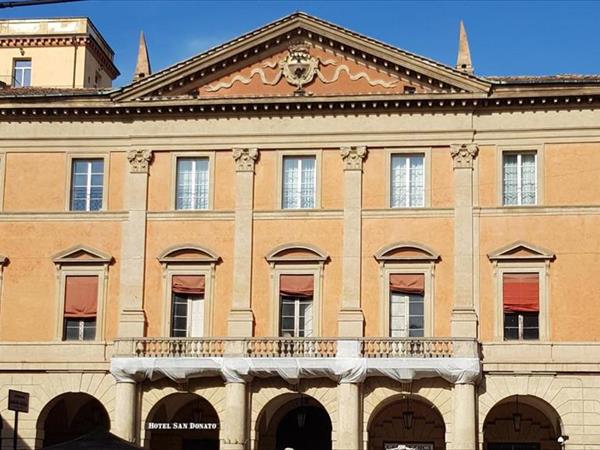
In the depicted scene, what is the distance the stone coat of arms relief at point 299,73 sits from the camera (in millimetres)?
42125

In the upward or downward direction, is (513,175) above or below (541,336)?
above

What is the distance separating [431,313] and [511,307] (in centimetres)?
251

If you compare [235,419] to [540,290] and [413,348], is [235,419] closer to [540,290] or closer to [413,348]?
[413,348]

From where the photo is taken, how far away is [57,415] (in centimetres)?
4362

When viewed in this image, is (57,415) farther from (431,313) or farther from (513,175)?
(513,175)

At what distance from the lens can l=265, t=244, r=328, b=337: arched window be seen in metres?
41.0

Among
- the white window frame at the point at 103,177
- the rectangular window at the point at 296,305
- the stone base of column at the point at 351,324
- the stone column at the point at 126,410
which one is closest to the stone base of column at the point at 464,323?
the stone base of column at the point at 351,324

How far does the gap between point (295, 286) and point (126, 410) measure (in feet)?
21.8

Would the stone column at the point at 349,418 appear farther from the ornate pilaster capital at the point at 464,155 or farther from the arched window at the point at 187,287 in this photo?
the ornate pilaster capital at the point at 464,155

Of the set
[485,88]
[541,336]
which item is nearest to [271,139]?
[485,88]

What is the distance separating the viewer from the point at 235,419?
3959cm

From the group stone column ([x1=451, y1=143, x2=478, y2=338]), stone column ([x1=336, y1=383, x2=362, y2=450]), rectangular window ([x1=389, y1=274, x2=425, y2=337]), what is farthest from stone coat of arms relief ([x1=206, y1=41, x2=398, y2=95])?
stone column ([x1=336, y1=383, x2=362, y2=450])

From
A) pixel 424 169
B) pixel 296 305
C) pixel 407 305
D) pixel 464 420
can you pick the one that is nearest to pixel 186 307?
pixel 296 305

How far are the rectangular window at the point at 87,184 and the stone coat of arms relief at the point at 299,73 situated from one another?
4.66 metres
